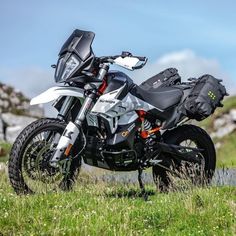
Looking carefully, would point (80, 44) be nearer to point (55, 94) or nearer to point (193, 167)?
point (55, 94)

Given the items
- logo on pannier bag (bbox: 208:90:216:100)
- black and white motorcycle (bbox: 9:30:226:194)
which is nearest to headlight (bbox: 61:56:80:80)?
black and white motorcycle (bbox: 9:30:226:194)

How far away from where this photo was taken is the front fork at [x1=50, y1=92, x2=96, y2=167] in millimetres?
10125

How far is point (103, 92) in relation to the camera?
1063 centimetres

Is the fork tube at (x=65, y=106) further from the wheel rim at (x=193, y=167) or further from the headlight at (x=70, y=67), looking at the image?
the wheel rim at (x=193, y=167)

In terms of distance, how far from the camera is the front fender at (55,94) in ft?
33.4

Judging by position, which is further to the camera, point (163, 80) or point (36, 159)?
point (163, 80)

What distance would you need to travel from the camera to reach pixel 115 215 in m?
8.36

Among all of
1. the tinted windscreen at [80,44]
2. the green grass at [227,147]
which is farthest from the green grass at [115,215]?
the green grass at [227,147]

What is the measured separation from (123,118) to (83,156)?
954 millimetres

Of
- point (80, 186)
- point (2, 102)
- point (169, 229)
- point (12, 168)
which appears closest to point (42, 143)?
point (12, 168)

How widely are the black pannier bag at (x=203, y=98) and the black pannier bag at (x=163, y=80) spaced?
21.3 inches

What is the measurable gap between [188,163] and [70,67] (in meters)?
3.06

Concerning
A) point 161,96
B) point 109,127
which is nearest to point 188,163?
point 161,96

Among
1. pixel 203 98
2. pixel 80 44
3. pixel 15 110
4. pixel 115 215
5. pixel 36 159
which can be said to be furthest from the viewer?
pixel 15 110
